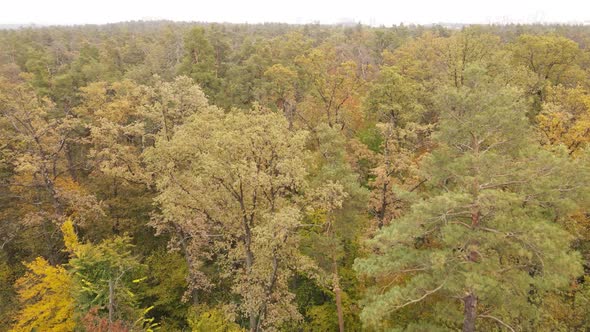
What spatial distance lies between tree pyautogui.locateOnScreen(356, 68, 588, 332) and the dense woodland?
0.24 ft

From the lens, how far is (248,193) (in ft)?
61.4

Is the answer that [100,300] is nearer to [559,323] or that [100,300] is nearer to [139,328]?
[139,328]

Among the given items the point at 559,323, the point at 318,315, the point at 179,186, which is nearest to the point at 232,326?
the point at 318,315

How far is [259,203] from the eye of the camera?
19109 mm

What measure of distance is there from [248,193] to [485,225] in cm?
1078

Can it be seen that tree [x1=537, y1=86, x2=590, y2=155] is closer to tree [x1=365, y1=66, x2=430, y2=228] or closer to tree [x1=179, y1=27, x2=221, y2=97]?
tree [x1=365, y1=66, x2=430, y2=228]

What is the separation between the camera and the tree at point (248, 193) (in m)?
16.7

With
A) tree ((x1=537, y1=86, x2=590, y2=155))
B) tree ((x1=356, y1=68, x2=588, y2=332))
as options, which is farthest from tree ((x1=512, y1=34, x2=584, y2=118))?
tree ((x1=356, y1=68, x2=588, y2=332))

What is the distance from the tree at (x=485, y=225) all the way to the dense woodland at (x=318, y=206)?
7 cm

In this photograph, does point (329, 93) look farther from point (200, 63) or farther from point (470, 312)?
point (470, 312)

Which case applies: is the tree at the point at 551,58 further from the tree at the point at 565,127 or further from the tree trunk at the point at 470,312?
the tree trunk at the point at 470,312

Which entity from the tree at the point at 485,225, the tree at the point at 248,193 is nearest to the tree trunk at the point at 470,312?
the tree at the point at 485,225

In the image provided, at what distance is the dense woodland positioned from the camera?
1145 cm

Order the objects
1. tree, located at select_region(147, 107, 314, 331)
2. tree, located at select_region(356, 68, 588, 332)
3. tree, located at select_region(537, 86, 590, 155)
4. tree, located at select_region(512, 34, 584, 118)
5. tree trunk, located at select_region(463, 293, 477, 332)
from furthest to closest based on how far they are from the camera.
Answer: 1. tree, located at select_region(512, 34, 584, 118)
2. tree, located at select_region(537, 86, 590, 155)
3. tree, located at select_region(147, 107, 314, 331)
4. tree trunk, located at select_region(463, 293, 477, 332)
5. tree, located at select_region(356, 68, 588, 332)
